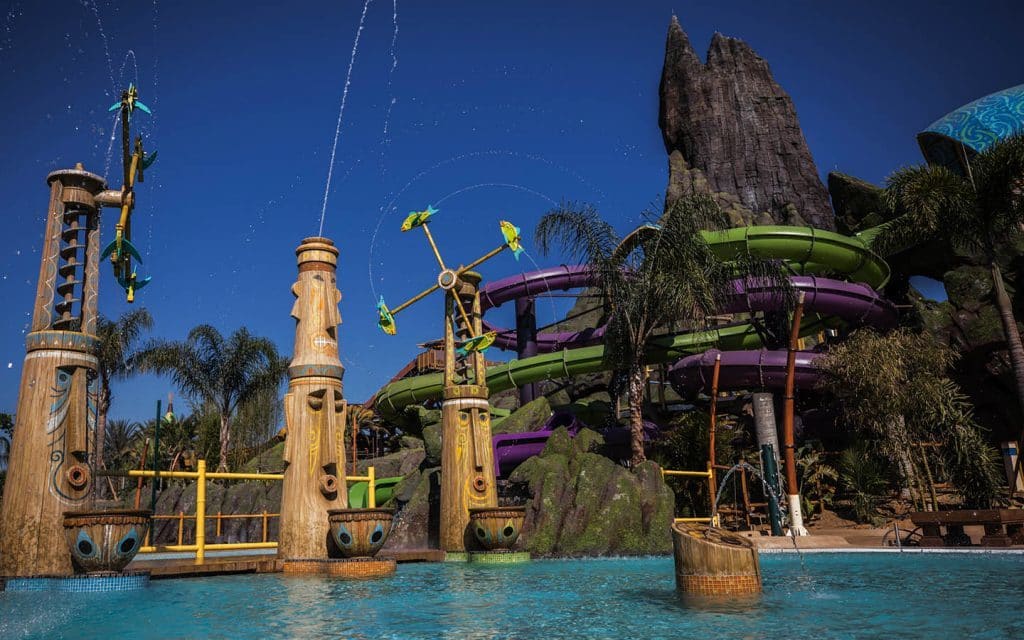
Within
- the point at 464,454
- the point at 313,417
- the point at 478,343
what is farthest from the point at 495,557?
the point at 313,417

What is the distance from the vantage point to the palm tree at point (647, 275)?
18172mm

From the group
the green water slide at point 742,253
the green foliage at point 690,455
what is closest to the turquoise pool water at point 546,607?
the green foliage at point 690,455

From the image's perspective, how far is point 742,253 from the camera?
21.4 meters

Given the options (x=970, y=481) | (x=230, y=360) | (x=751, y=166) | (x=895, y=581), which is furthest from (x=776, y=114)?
(x=895, y=581)

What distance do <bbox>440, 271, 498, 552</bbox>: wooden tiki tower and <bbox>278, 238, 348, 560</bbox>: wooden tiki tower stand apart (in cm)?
322

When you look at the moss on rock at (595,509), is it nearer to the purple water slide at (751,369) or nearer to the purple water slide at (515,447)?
the purple water slide at (751,369)

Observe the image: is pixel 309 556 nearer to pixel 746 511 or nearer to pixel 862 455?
pixel 746 511

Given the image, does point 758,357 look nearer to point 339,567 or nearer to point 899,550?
point 899,550

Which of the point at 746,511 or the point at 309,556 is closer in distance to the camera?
the point at 309,556

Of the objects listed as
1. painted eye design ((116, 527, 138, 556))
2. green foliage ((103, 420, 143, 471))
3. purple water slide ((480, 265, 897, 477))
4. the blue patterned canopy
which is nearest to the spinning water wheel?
painted eye design ((116, 527, 138, 556))

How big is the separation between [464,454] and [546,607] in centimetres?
695

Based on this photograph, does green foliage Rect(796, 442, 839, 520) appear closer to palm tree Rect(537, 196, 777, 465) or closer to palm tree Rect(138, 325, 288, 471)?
palm tree Rect(537, 196, 777, 465)

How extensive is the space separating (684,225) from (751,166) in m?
46.7

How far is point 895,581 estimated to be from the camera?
7.77 m
